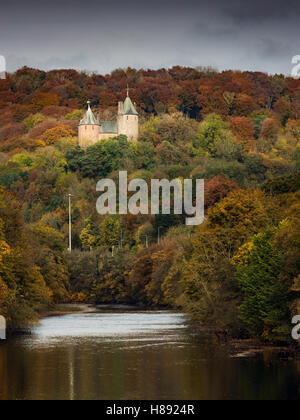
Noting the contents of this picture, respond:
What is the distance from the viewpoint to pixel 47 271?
242 feet

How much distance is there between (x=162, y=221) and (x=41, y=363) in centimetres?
6094

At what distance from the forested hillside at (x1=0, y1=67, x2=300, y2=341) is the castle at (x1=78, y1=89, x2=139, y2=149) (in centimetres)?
214

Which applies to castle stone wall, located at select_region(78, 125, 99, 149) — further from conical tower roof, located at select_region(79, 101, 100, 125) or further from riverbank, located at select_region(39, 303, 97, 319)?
riverbank, located at select_region(39, 303, 97, 319)

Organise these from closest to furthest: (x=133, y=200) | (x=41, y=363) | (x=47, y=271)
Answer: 1. (x=41, y=363)
2. (x=47, y=271)
3. (x=133, y=200)

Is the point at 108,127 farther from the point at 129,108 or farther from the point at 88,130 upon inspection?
the point at 129,108

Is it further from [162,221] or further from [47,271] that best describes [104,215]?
[47,271]

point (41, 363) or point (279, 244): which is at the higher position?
point (279, 244)

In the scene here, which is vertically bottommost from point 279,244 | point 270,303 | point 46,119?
point 270,303

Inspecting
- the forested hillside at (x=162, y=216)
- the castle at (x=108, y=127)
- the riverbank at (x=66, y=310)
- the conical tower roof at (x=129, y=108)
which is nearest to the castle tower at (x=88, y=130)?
the castle at (x=108, y=127)

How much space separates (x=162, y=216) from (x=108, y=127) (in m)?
51.1

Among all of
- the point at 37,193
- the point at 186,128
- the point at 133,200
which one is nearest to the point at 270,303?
the point at 133,200

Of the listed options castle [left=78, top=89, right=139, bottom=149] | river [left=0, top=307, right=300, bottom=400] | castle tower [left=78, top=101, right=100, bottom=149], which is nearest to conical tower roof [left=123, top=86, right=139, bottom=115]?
castle [left=78, top=89, right=139, bottom=149]

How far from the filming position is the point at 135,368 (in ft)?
132

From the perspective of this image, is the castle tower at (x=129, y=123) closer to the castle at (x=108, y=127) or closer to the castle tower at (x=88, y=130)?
the castle at (x=108, y=127)
